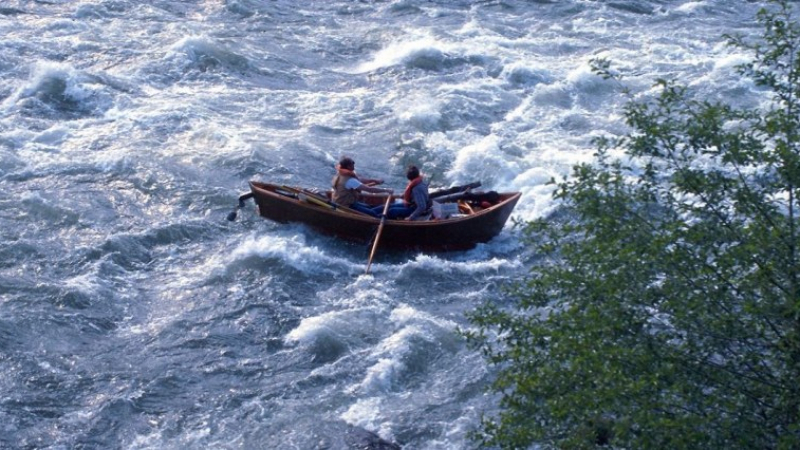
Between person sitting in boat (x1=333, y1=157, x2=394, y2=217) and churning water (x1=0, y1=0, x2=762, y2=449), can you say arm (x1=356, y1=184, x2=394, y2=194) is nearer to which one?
person sitting in boat (x1=333, y1=157, x2=394, y2=217)

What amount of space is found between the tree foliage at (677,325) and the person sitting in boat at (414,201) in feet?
23.8

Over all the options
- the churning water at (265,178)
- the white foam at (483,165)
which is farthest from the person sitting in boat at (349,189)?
the white foam at (483,165)

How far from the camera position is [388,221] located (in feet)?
47.8

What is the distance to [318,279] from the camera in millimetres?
14383

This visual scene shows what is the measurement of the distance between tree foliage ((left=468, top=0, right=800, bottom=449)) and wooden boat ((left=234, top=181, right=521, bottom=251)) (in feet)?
23.1

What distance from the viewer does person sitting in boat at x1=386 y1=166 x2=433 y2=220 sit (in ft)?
48.6

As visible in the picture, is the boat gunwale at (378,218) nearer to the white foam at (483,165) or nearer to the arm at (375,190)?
the arm at (375,190)

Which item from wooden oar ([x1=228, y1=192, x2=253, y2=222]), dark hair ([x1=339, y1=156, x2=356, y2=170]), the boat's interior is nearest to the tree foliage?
the boat's interior

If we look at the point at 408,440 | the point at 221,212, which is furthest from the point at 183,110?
the point at 408,440

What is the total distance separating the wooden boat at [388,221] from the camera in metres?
14.6

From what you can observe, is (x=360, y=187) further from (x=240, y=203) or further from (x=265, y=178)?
(x=265, y=178)

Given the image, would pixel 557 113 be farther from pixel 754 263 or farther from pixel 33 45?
pixel 754 263

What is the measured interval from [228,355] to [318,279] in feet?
6.64

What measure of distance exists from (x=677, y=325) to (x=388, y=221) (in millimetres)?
7876
